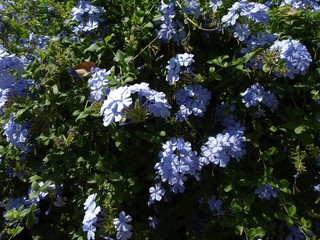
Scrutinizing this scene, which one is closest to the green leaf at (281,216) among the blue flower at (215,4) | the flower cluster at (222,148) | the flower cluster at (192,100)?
the flower cluster at (222,148)

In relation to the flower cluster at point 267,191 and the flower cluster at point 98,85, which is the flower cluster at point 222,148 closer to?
the flower cluster at point 267,191

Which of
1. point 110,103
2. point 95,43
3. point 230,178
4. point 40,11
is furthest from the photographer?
point 40,11

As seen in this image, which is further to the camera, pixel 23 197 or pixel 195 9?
pixel 23 197

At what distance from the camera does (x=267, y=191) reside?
207 cm

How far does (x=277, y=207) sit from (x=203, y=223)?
0.32 meters

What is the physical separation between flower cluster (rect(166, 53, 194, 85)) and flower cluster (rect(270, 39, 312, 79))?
0.34 meters

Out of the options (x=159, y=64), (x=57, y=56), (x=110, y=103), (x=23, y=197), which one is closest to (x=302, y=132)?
(x=159, y=64)

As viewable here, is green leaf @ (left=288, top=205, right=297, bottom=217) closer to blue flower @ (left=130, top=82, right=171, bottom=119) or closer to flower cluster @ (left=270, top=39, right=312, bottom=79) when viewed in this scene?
flower cluster @ (left=270, top=39, right=312, bottom=79)

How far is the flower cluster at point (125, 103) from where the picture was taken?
69.1 inches

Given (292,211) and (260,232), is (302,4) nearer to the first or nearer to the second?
(292,211)

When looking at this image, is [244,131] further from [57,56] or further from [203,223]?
[57,56]

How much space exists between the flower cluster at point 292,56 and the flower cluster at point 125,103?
1.79 ft

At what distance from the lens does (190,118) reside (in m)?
2.15

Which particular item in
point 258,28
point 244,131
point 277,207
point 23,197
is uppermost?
point 258,28
